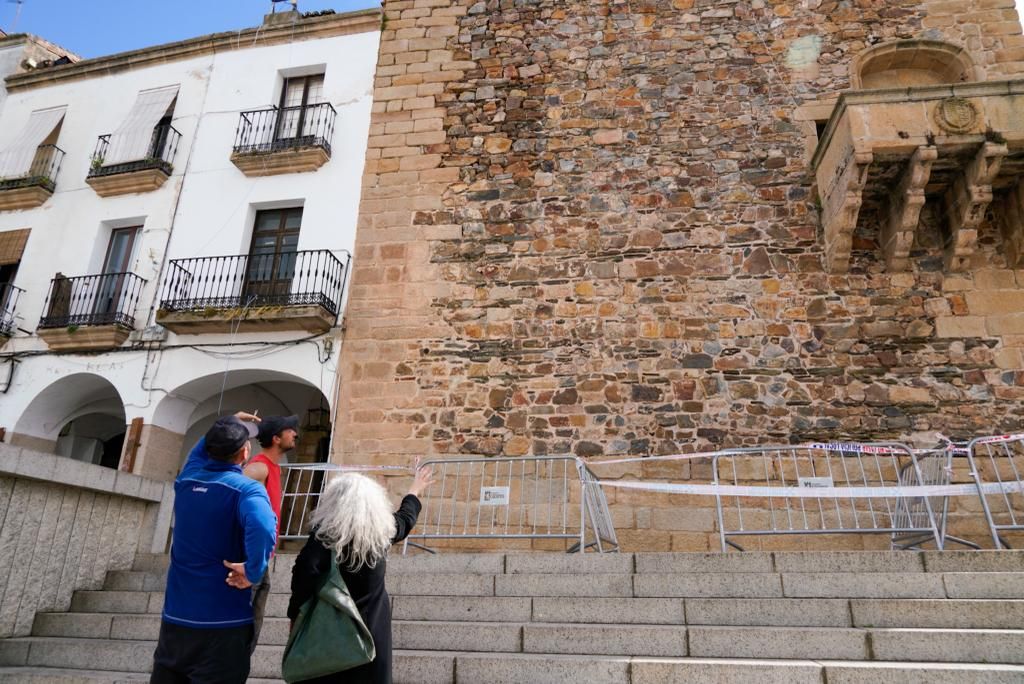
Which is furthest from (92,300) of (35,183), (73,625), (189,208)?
(73,625)

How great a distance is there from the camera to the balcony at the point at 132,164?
9.70 m

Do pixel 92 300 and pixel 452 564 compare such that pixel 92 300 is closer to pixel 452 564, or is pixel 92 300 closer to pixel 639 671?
pixel 452 564

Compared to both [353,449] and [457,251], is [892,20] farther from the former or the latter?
[353,449]

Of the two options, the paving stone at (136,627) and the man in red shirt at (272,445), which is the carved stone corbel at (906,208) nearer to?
the man in red shirt at (272,445)

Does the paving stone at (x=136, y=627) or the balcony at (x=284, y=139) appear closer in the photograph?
the paving stone at (x=136, y=627)

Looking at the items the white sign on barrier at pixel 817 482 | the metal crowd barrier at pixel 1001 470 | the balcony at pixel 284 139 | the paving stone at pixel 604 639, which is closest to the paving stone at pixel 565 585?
the paving stone at pixel 604 639

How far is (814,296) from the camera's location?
23.9 ft

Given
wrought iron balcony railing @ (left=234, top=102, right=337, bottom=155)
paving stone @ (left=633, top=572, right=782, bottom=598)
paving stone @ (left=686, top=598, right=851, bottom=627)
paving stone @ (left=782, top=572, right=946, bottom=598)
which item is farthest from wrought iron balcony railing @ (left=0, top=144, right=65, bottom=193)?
paving stone @ (left=782, top=572, right=946, bottom=598)

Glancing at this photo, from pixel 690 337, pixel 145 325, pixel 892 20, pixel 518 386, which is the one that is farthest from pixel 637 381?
pixel 145 325

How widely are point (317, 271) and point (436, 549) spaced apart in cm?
380

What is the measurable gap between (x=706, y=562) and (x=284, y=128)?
330 inches

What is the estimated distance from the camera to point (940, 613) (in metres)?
3.39

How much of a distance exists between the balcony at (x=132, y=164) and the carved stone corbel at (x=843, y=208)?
8.75m

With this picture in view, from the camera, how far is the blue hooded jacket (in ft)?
8.22
